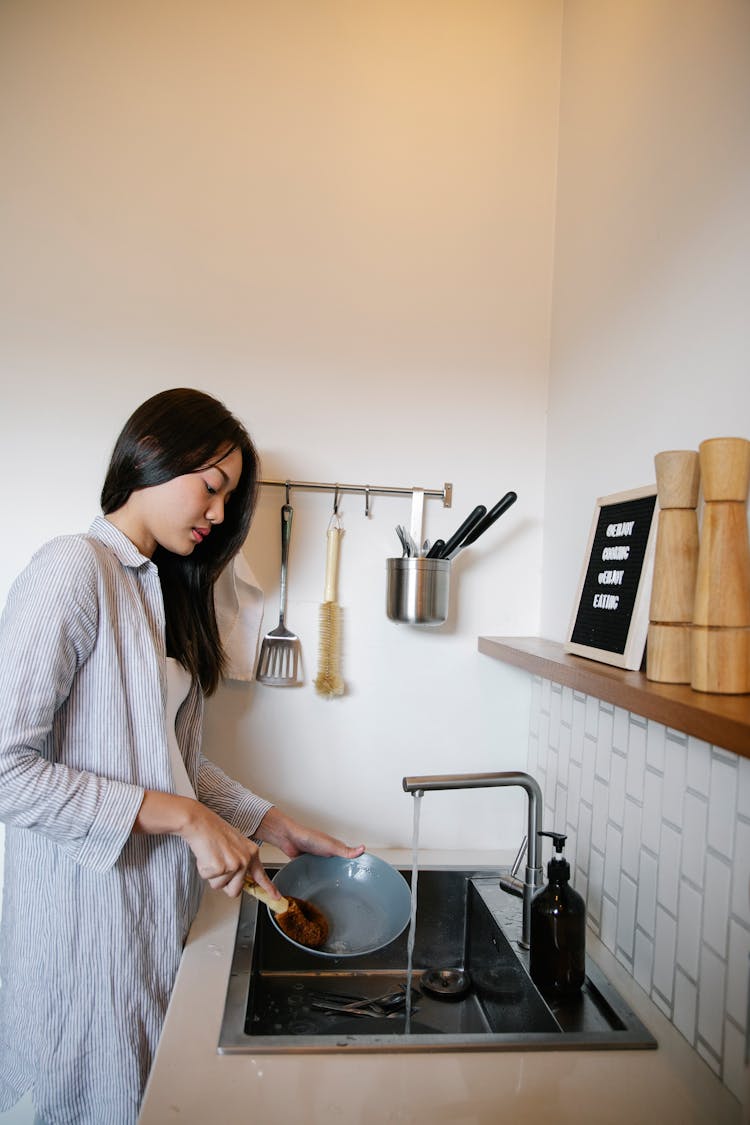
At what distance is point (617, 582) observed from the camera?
1.15m

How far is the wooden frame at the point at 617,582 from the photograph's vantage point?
1.07 metres

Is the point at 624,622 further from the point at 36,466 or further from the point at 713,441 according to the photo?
the point at 36,466

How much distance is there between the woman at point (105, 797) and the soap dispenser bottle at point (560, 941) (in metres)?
0.41

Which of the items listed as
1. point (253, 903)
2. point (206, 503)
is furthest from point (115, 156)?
point (253, 903)

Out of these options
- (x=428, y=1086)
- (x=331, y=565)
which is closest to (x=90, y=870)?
(x=428, y=1086)

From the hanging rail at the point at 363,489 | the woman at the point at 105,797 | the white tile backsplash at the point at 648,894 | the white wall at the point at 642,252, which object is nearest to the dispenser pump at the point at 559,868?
the white tile backsplash at the point at 648,894

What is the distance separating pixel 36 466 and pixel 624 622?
1165mm

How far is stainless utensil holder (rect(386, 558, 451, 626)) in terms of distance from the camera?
1.45 metres

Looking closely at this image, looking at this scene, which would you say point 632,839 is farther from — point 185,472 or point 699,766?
point 185,472

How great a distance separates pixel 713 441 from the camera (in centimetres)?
88

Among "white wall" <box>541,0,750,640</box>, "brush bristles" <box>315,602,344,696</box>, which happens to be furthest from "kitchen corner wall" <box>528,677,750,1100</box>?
"brush bristles" <box>315,602,344,696</box>

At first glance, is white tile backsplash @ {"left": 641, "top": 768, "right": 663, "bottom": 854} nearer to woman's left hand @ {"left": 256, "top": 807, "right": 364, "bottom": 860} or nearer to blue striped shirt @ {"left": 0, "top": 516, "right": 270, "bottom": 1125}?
woman's left hand @ {"left": 256, "top": 807, "right": 364, "bottom": 860}

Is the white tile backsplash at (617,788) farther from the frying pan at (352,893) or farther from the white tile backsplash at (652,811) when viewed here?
the frying pan at (352,893)

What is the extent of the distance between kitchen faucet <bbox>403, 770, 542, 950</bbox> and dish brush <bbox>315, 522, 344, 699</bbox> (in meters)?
0.40
